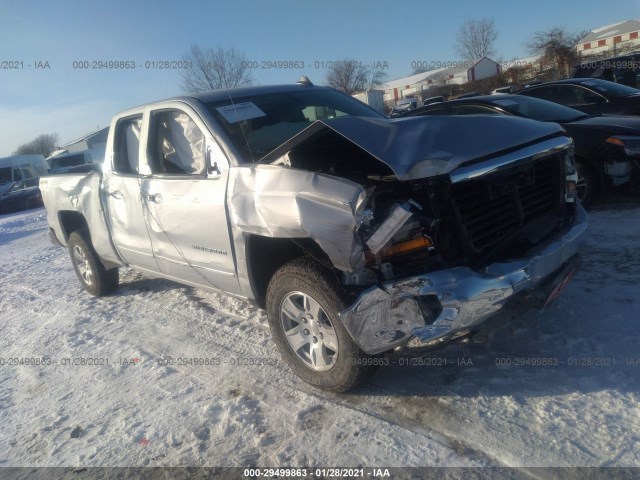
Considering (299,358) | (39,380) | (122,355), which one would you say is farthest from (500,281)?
(39,380)

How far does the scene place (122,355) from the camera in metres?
4.00

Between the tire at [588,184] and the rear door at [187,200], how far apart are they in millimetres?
4487

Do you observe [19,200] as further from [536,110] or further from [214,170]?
[536,110]

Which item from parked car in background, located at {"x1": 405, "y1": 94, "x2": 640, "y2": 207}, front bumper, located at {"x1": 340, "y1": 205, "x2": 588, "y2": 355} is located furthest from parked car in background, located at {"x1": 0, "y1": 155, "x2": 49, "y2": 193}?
front bumper, located at {"x1": 340, "y1": 205, "x2": 588, "y2": 355}

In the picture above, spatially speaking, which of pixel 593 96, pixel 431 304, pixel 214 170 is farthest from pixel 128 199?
pixel 593 96

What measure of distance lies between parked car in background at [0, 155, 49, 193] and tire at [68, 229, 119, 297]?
66.6ft

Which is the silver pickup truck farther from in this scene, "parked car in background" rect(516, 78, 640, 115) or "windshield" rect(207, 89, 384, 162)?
"parked car in background" rect(516, 78, 640, 115)

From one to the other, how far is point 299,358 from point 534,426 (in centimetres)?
139

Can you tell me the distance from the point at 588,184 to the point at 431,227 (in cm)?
419

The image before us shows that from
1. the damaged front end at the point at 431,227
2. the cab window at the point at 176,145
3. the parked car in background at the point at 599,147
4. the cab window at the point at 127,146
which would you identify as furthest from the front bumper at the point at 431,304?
the parked car in background at the point at 599,147

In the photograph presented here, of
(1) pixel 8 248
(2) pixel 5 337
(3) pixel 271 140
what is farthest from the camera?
(1) pixel 8 248

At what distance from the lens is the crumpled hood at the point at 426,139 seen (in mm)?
2467

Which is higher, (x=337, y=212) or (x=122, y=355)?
(x=337, y=212)

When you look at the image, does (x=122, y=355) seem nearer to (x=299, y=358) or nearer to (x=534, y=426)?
(x=299, y=358)
